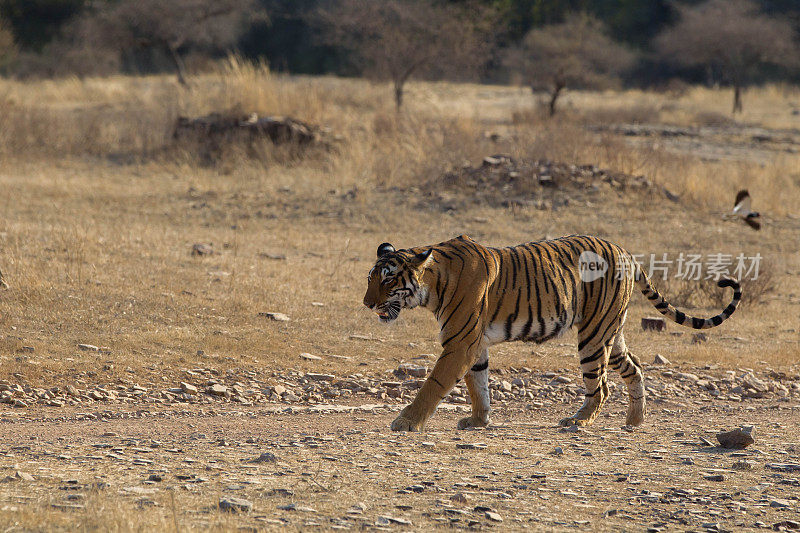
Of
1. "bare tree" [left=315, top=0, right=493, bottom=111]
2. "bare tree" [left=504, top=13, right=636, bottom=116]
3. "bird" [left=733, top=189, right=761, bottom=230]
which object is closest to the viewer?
"bird" [left=733, top=189, right=761, bottom=230]

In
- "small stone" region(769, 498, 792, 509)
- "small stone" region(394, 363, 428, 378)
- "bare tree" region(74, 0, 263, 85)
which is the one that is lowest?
"small stone" region(394, 363, 428, 378)

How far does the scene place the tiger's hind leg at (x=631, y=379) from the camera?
623 cm

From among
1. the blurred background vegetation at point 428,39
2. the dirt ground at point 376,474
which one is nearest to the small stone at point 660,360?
the dirt ground at point 376,474

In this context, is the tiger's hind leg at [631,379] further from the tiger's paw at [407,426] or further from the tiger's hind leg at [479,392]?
the tiger's paw at [407,426]

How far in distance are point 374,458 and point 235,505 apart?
1145mm

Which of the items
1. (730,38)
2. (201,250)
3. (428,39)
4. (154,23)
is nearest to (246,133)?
(201,250)

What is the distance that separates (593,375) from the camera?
6.10 metres

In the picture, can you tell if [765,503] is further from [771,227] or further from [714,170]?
[714,170]

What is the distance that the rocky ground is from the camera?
156 inches

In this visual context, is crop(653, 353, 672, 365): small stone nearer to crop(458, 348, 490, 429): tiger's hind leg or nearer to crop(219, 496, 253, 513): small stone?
crop(458, 348, 490, 429): tiger's hind leg

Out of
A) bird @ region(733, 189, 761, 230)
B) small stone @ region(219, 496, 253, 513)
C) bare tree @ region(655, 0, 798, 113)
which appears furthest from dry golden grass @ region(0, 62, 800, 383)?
bare tree @ region(655, 0, 798, 113)

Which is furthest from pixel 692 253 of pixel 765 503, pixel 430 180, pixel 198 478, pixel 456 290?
pixel 198 478

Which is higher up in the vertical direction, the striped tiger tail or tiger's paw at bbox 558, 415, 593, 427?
the striped tiger tail

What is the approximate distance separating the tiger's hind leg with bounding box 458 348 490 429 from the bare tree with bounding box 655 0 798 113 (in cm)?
3003
